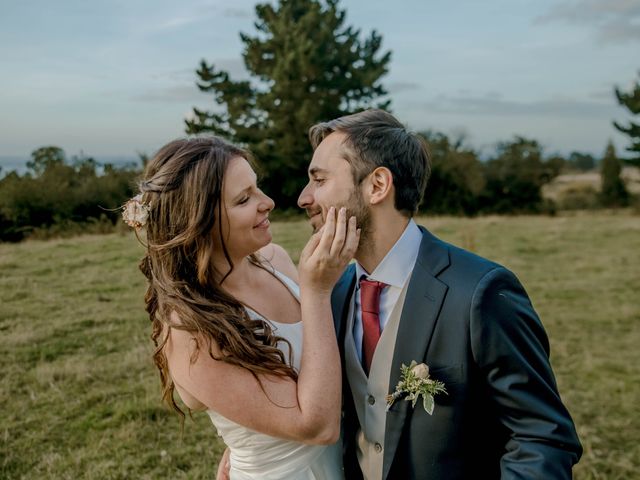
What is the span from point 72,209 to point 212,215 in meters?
23.7

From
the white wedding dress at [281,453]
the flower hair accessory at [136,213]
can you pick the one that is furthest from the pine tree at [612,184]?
the flower hair accessory at [136,213]

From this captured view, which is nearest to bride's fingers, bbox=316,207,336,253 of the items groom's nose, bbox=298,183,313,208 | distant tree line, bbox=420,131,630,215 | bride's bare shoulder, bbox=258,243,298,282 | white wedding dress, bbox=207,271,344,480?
groom's nose, bbox=298,183,313,208

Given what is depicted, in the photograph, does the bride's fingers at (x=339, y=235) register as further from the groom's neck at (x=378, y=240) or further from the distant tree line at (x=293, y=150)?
the distant tree line at (x=293, y=150)

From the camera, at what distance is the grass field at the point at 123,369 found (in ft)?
16.0

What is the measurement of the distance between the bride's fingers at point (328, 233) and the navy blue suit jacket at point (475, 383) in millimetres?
375

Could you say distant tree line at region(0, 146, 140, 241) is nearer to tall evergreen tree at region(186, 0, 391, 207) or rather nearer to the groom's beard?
tall evergreen tree at region(186, 0, 391, 207)

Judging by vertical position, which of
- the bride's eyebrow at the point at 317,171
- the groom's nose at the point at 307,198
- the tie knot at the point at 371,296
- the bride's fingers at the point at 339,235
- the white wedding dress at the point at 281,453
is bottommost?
the white wedding dress at the point at 281,453

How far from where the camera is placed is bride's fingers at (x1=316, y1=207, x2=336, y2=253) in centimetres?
236

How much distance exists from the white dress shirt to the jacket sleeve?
0.44m

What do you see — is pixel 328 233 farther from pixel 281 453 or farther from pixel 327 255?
pixel 281 453

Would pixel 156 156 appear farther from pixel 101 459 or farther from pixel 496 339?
pixel 101 459

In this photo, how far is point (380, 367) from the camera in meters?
2.43

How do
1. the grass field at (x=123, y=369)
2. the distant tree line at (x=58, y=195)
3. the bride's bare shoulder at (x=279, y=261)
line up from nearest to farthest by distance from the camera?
1. the bride's bare shoulder at (x=279, y=261)
2. the grass field at (x=123, y=369)
3. the distant tree line at (x=58, y=195)

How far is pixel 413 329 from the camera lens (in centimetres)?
232
